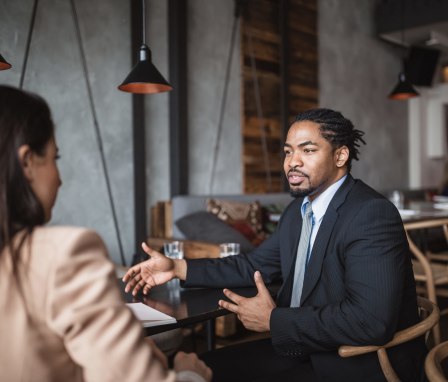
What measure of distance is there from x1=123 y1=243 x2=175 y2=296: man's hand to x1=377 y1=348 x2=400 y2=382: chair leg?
775mm

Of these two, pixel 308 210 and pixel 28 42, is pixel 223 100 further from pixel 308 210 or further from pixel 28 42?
pixel 308 210

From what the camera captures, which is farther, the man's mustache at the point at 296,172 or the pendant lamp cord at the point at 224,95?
the pendant lamp cord at the point at 224,95

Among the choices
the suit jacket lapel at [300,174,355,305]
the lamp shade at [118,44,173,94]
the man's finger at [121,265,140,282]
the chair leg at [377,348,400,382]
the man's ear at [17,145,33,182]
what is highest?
the lamp shade at [118,44,173,94]

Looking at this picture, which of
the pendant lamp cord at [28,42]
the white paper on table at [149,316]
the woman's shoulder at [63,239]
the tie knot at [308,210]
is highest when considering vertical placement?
the pendant lamp cord at [28,42]

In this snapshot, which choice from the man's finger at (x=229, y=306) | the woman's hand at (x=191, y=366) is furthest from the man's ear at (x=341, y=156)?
the woman's hand at (x=191, y=366)

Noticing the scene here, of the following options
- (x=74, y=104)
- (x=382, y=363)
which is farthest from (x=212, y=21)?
(x=382, y=363)

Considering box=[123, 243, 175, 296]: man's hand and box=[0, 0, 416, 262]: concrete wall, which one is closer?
box=[123, 243, 175, 296]: man's hand

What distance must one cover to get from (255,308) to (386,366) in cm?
43

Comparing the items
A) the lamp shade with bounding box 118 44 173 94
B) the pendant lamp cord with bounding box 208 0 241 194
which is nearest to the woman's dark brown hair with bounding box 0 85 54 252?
the lamp shade with bounding box 118 44 173 94

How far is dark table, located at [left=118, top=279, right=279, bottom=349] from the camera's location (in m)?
1.39

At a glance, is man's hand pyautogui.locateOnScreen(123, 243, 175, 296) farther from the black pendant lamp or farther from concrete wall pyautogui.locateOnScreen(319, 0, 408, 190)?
concrete wall pyautogui.locateOnScreen(319, 0, 408, 190)

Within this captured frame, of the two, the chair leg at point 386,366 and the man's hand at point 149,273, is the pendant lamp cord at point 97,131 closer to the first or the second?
the man's hand at point 149,273

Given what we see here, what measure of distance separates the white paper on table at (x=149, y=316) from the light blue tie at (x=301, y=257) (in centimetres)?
53

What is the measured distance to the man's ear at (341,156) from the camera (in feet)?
5.76
